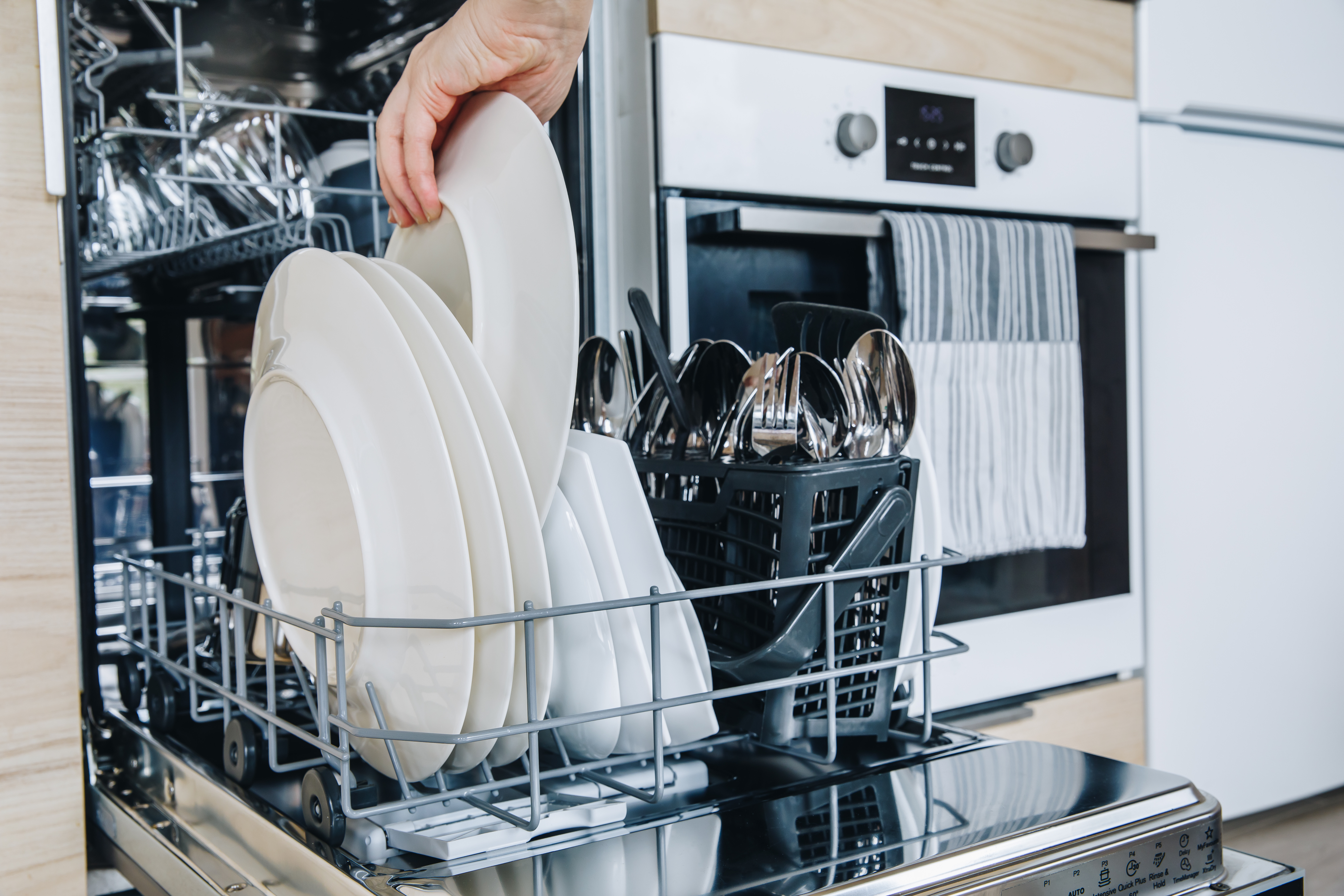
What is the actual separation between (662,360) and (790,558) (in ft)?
0.57

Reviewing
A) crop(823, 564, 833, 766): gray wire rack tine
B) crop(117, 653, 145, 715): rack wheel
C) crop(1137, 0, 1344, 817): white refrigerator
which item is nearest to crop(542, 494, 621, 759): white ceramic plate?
crop(823, 564, 833, 766): gray wire rack tine

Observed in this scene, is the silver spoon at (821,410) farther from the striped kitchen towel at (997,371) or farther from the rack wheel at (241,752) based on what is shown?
the striped kitchen towel at (997,371)

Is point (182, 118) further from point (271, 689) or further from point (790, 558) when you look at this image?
point (790, 558)

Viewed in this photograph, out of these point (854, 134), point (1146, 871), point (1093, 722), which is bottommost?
point (1093, 722)

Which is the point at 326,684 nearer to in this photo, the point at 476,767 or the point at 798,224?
the point at 476,767

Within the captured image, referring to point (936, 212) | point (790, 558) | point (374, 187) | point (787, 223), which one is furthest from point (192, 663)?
point (936, 212)

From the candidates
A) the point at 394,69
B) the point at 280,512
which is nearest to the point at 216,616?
the point at 280,512

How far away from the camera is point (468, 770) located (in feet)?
1.84

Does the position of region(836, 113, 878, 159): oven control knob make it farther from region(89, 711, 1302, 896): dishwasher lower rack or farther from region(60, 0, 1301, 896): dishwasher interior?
region(89, 711, 1302, 896): dishwasher lower rack

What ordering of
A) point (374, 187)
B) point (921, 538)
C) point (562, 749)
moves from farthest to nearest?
point (374, 187), point (921, 538), point (562, 749)

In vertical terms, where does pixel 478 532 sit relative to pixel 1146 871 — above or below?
above

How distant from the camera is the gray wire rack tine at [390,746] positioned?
1.62 ft

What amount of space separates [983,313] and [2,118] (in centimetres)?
91

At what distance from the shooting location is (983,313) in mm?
1148
